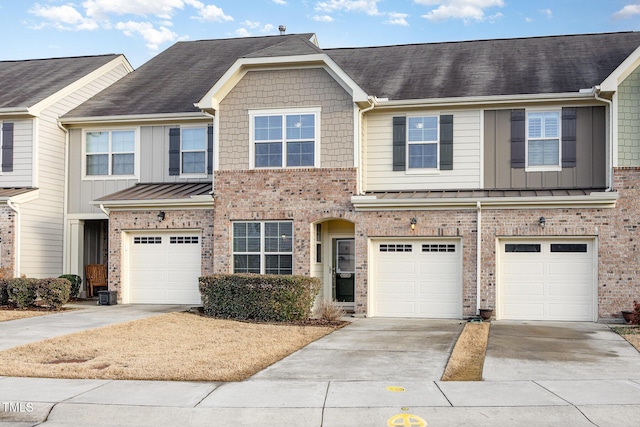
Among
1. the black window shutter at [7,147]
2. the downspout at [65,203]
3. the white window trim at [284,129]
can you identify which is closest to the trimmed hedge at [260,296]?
the white window trim at [284,129]

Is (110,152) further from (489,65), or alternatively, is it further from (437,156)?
(489,65)

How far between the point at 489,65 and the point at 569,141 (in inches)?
151

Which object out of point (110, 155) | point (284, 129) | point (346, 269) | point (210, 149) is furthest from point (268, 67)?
point (110, 155)

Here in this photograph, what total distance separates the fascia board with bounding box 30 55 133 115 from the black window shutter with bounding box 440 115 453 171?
464 inches

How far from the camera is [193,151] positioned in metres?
22.0

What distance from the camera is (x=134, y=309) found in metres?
19.4

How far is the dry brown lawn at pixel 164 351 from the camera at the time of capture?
35.2 ft

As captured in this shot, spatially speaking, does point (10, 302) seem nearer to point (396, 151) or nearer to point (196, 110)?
point (196, 110)

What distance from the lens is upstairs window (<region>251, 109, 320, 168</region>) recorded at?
19469 mm

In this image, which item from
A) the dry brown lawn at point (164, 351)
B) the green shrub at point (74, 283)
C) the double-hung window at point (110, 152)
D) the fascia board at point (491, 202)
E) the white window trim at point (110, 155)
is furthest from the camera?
the double-hung window at point (110, 152)

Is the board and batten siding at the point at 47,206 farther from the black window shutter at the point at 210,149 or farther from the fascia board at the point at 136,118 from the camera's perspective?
the black window shutter at the point at 210,149

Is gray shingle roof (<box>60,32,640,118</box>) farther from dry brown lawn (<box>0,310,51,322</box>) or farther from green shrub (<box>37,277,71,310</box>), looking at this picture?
dry brown lawn (<box>0,310,51,322</box>)

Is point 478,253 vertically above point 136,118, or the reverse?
point 136,118

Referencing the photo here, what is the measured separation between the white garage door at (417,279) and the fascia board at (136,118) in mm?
6667
